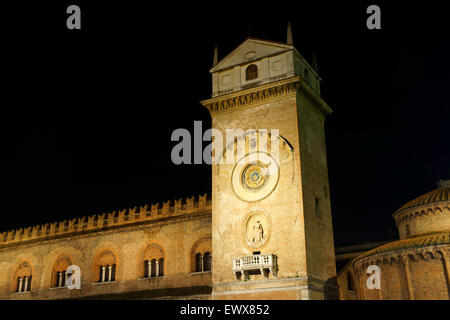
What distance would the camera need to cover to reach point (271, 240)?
24.8 metres

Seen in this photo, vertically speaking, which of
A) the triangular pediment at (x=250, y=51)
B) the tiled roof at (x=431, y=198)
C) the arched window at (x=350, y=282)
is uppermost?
the triangular pediment at (x=250, y=51)

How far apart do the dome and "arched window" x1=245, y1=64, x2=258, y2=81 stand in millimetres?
17808

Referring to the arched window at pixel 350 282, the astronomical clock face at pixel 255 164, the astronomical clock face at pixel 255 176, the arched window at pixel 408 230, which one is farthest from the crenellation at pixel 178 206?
the arched window at pixel 408 230

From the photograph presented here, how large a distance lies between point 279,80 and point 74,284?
20.2 m

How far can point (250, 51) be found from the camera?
28.9 m

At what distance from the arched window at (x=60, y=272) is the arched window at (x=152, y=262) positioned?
643 centimetres

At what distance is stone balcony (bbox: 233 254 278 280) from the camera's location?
2394cm

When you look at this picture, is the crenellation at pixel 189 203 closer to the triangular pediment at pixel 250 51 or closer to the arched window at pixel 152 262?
the arched window at pixel 152 262

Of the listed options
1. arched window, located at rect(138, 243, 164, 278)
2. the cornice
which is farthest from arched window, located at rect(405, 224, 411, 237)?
arched window, located at rect(138, 243, 164, 278)

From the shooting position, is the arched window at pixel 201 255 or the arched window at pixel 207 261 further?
the arched window at pixel 201 255

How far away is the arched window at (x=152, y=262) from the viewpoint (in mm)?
32250

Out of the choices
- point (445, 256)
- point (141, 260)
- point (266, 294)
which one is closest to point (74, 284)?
point (141, 260)

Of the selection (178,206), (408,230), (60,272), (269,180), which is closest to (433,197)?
(408,230)

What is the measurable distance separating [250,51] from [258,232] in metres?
10.6
